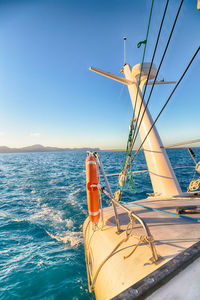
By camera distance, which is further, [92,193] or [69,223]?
[69,223]

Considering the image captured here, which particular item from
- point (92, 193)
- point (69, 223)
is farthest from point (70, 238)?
point (92, 193)

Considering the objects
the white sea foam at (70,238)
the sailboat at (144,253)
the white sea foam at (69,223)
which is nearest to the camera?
the sailboat at (144,253)

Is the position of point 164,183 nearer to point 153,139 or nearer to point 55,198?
point 153,139

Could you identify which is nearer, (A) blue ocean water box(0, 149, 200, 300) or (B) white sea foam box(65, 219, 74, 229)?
(A) blue ocean water box(0, 149, 200, 300)

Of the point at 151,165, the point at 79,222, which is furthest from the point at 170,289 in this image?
the point at 79,222

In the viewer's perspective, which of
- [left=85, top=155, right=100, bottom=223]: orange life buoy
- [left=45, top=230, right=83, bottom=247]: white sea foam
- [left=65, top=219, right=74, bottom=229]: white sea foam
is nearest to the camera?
[left=85, top=155, right=100, bottom=223]: orange life buoy

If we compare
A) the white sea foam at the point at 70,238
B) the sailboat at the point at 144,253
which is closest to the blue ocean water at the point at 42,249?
the white sea foam at the point at 70,238

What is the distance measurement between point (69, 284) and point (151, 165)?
4.81 metres

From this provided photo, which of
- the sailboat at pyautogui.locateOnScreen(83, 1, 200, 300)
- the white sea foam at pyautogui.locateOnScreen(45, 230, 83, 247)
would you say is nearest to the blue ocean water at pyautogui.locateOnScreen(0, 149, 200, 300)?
the white sea foam at pyautogui.locateOnScreen(45, 230, 83, 247)

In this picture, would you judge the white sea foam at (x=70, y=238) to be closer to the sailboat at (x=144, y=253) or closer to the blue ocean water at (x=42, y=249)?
the blue ocean water at (x=42, y=249)

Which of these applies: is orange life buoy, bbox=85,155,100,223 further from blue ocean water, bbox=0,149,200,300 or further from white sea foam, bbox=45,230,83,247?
white sea foam, bbox=45,230,83,247

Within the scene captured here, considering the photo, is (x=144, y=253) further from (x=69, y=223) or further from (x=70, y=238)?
(x=69, y=223)

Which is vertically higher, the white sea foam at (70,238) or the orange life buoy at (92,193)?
the orange life buoy at (92,193)

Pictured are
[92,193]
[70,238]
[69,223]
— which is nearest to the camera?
[92,193]
